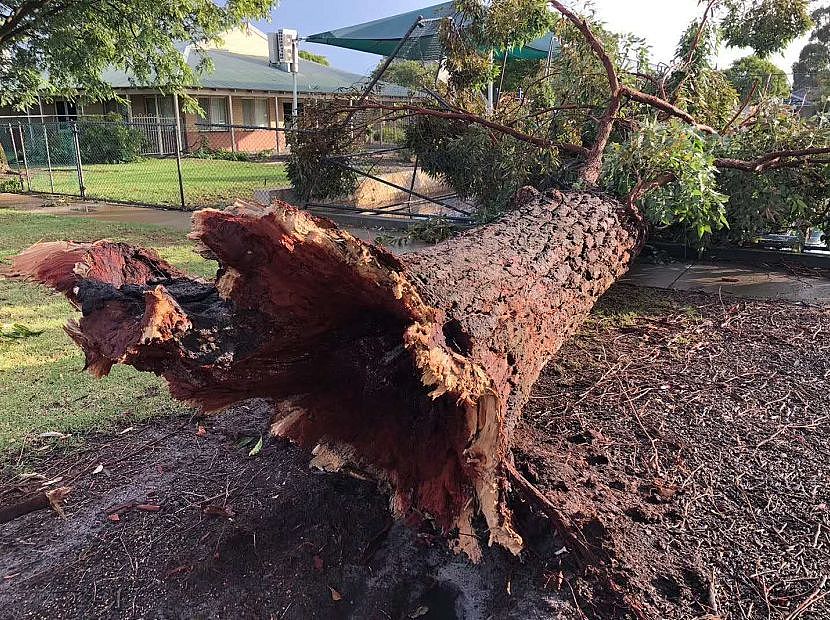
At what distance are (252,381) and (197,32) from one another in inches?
450

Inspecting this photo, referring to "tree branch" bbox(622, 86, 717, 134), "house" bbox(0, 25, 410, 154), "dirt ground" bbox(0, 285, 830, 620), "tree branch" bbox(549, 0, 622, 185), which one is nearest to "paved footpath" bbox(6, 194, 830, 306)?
"tree branch" bbox(549, 0, 622, 185)

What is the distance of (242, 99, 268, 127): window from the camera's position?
28000 millimetres

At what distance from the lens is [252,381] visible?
219 centimetres

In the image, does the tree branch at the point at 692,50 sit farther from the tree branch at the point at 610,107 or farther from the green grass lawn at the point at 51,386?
the green grass lawn at the point at 51,386

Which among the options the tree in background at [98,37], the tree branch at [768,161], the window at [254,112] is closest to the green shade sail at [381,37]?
the tree in background at [98,37]

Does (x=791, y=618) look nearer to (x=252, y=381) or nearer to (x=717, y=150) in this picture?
(x=252, y=381)

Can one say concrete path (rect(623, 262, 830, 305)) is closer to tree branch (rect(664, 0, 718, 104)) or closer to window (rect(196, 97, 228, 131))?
tree branch (rect(664, 0, 718, 104))

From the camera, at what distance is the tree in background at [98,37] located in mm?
10109

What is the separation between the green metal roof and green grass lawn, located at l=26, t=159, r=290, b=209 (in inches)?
148

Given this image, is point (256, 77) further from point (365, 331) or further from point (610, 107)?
point (365, 331)

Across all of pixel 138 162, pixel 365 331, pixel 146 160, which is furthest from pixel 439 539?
pixel 146 160

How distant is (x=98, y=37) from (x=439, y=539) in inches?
428

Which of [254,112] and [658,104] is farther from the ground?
[254,112]

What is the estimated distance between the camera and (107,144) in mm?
20891
